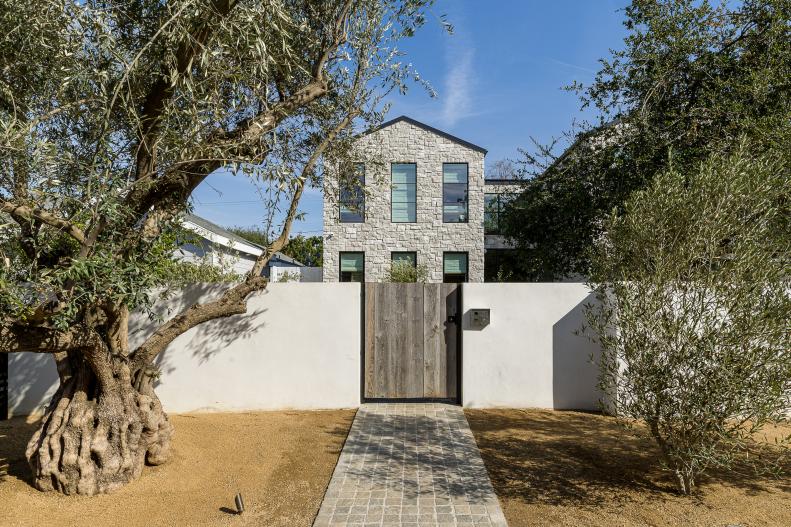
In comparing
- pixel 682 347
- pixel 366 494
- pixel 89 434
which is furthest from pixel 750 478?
pixel 89 434

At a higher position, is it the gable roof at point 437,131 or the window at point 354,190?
the gable roof at point 437,131

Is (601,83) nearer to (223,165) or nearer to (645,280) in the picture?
(645,280)

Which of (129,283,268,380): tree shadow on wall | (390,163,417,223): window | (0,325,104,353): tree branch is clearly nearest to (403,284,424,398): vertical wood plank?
(129,283,268,380): tree shadow on wall

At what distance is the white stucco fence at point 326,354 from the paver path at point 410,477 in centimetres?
97

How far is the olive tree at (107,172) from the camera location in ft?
13.0

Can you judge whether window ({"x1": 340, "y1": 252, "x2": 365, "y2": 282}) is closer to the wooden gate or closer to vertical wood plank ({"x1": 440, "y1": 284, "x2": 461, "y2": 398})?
the wooden gate

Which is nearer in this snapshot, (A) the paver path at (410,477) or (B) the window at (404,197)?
(A) the paver path at (410,477)

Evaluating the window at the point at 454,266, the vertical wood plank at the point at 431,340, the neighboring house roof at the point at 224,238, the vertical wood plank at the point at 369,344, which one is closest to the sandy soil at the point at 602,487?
the vertical wood plank at the point at 431,340

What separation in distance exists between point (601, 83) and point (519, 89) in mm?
3857

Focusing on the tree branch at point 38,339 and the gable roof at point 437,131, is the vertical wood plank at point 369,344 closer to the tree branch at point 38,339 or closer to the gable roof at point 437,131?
the tree branch at point 38,339

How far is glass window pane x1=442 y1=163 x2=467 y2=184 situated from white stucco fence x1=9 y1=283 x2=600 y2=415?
32.7ft

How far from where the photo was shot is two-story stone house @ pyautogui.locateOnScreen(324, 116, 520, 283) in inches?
656

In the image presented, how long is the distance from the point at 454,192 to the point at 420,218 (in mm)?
1587

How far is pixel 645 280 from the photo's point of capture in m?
4.32
